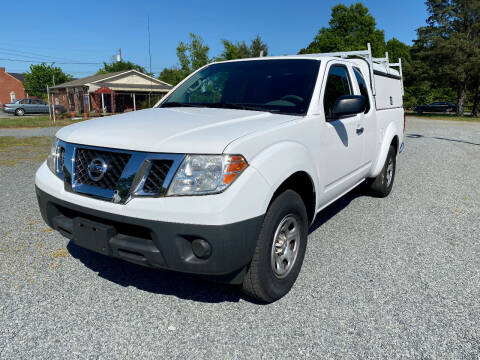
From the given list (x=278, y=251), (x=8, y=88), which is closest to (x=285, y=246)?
(x=278, y=251)

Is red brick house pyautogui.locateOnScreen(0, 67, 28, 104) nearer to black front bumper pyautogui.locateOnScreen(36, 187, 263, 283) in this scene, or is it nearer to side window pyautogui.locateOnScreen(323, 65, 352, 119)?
side window pyautogui.locateOnScreen(323, 65, 352, 119)

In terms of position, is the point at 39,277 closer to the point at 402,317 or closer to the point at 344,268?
the point at 344,268

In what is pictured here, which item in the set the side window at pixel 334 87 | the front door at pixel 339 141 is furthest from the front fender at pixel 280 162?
the side window at pixel 334 87

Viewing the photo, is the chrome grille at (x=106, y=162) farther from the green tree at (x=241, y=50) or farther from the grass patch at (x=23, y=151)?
the green tree at (x=241, y=50)

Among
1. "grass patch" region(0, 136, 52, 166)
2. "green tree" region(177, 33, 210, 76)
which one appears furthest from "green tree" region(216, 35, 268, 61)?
"grass patch" region(0, 136, 52, 166)

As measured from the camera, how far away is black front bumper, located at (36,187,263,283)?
2.16m

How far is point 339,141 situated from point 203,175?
1782mm

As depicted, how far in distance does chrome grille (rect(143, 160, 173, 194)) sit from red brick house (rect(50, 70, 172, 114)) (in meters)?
35.9

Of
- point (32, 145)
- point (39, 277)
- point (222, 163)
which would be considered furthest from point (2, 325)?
point (32, 145)

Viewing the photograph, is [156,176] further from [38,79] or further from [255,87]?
[38,79]

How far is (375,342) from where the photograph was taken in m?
2.36

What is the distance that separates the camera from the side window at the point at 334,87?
3.38 metres

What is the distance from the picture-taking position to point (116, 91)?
38.3 m

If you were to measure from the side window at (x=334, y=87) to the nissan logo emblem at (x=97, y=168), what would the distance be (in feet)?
6.26
